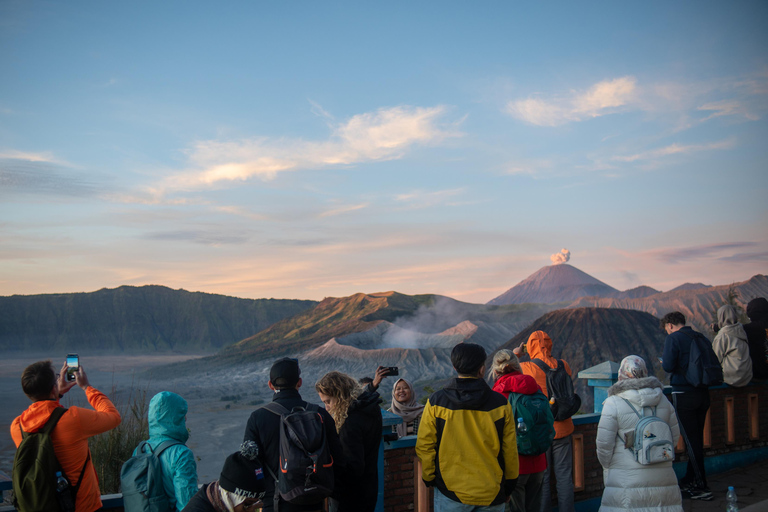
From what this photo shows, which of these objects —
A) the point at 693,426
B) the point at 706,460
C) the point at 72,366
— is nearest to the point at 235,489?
the point at 72,366

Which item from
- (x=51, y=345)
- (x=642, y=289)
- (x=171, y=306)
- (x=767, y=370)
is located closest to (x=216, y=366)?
(x=51, y=345)

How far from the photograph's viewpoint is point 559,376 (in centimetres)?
438

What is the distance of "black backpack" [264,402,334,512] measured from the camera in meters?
2.65

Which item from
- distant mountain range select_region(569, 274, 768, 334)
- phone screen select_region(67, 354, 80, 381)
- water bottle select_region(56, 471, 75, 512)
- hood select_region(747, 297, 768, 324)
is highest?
distant mountain range select_region(569, 274, 768, 334)

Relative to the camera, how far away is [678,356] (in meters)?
5.40

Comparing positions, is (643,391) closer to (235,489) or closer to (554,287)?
(235,489)

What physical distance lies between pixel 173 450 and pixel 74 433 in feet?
1.65

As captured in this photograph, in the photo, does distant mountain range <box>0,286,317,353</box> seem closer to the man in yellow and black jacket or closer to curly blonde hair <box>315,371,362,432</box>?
curly blonde hair <box>315,371,362,432</box>

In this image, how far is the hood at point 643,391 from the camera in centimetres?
349

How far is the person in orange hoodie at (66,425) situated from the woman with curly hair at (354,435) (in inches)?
48.0

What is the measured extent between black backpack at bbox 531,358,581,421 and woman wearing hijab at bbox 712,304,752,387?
117 inches

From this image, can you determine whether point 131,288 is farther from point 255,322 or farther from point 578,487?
point 578,487

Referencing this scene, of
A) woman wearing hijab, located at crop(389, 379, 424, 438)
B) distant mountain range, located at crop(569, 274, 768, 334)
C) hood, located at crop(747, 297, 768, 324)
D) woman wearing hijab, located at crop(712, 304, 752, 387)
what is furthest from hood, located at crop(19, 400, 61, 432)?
distant mountain range, located at crop(569, 274, 768, 334)

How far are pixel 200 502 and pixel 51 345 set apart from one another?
70946mm
